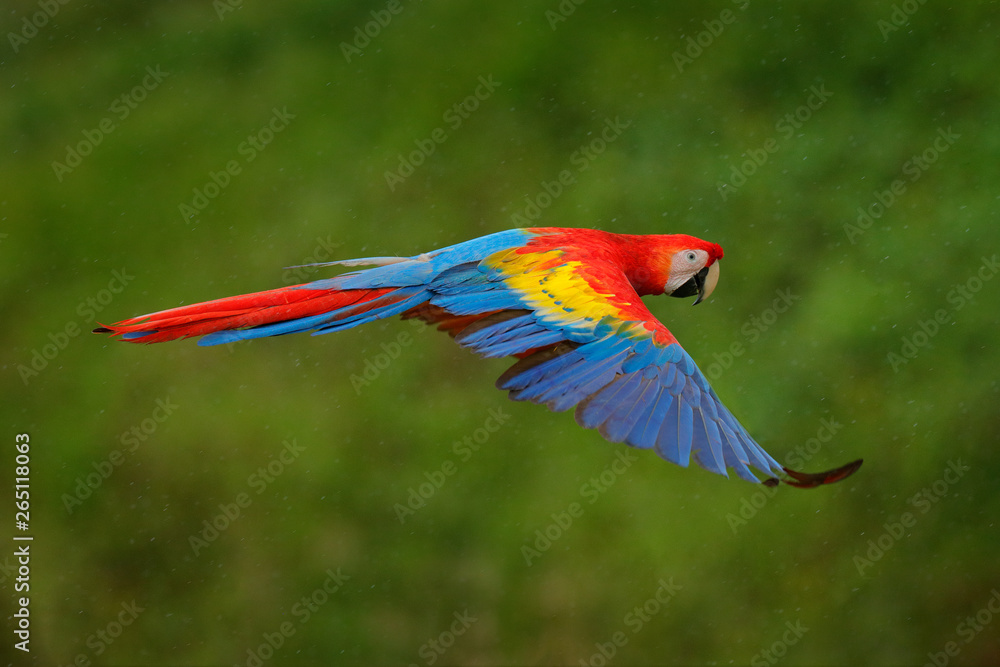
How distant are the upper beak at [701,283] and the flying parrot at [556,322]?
0.09 meters

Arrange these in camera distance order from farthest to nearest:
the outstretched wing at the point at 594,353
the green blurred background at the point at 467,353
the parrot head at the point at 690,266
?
the green blurred background at the point at 467,353
the parrot head at the point at 690,266
the outstretched wing at the point at 594,353

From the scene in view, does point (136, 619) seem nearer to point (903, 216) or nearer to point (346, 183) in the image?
point (346, 183)

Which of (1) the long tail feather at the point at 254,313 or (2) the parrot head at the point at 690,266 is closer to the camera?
(1) the long tail feather at the point at 254,313

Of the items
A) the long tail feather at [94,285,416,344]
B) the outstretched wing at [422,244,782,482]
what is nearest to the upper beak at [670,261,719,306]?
the outstretched wing at [422,244,782,482]

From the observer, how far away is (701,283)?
2.96 m

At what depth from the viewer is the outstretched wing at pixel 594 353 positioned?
2164mm

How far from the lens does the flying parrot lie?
7.14 ft

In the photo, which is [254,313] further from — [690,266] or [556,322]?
[690,266]

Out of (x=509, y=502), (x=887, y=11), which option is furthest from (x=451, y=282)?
(x=887, y=11)

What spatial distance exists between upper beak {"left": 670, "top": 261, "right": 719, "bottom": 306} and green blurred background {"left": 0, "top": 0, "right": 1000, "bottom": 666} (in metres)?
1.89

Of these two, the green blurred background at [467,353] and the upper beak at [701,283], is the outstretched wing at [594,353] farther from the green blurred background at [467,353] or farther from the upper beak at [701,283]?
the green blurred background at [467,353]

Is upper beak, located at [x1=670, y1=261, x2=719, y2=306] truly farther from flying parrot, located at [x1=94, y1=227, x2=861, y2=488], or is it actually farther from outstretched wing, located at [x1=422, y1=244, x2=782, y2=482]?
outstretched wing, located at [x1=422, y1=244, x2=782, y2=482]

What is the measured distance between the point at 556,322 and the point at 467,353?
2684 mm

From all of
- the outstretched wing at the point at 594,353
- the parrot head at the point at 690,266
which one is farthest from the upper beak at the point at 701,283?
the outstretched wing at the point at 594,353
